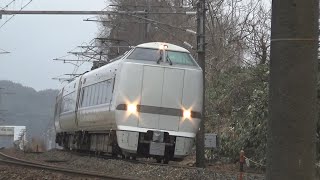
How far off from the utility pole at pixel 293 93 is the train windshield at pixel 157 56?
13.4 meters

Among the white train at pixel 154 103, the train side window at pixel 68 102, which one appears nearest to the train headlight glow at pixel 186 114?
the white train at pixel 154 103

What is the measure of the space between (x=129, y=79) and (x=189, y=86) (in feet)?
5.70

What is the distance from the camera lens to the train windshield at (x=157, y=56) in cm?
1597

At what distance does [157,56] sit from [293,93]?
13663mm

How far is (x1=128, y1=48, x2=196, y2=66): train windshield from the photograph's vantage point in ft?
52.4

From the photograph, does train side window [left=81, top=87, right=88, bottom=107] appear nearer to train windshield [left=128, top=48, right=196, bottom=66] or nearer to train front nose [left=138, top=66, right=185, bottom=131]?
train windshield [left=128, top=48, right=196, bottom=66]

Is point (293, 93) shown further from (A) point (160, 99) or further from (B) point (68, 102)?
(B) point (68, 102)

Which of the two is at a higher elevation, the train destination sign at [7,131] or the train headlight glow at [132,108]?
the train destination sign at [7,131]

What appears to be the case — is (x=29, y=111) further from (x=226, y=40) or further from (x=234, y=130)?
(x=234, y=130)

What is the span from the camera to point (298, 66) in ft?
8.21

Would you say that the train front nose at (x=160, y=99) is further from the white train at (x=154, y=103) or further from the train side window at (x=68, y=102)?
the train side window at (x=68, y=102)

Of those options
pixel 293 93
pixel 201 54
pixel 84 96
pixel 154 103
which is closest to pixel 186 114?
pixel 154 103

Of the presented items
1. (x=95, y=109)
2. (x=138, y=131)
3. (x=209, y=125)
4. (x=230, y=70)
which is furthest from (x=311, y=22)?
(x=230, y=70)

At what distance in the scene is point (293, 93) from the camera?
8.20ft
